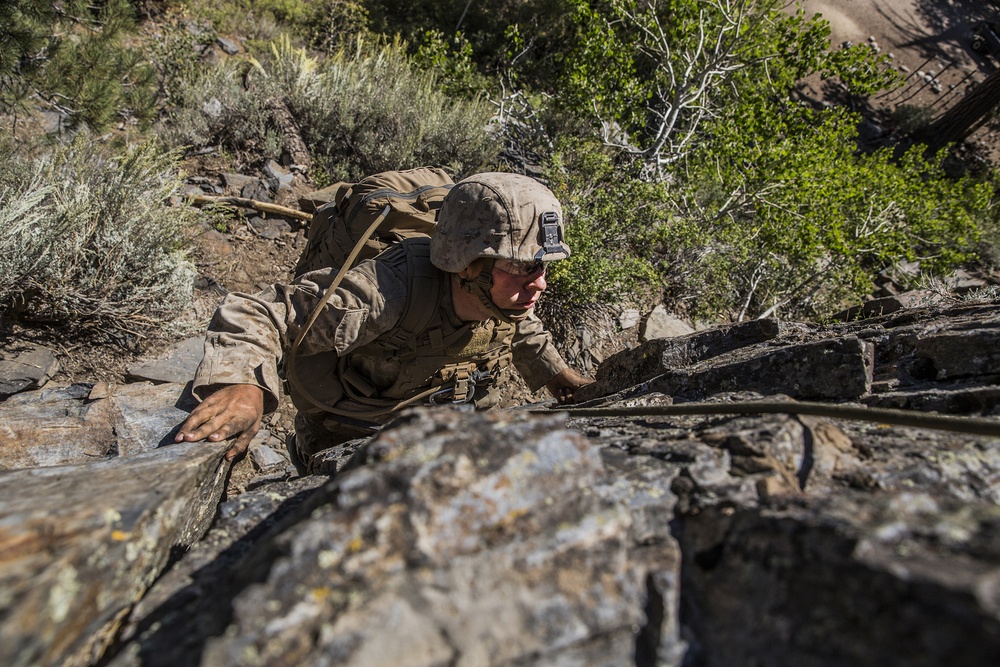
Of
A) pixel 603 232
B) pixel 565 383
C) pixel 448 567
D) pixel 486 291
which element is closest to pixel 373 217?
pixel 486 291

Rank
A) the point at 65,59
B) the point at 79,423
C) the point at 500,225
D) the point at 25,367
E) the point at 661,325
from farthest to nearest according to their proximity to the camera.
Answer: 1. the point at 661,325
2. the point at 65,59
3. the point at 25,367
4. the point at 79,423
5. the point at 500,225

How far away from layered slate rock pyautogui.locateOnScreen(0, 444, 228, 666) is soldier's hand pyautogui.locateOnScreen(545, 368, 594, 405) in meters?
2.22

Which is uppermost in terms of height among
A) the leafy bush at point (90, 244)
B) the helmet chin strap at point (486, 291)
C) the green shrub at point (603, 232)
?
the helmet chin strap at point (486, 291)

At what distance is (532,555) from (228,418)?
1.36 m

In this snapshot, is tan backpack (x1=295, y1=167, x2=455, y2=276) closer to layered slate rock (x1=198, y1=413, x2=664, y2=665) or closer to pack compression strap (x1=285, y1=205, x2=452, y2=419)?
pack compression strap (x1=285, y1=205, x2=452, y2=419)

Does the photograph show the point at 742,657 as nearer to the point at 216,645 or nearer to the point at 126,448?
the point at 216,645

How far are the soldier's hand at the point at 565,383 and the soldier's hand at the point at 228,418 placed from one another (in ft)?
5.70

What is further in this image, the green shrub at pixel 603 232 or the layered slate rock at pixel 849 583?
the green shrub at pixel 603 232

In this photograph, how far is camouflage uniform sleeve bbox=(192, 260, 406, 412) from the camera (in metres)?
2.08

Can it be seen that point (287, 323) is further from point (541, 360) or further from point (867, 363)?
point (867, 363)

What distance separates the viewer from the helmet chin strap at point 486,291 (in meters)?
2.63

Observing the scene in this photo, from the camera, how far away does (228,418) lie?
6.21ft

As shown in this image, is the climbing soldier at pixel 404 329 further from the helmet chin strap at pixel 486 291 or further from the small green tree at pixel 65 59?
the small green tree at pixel 65 59

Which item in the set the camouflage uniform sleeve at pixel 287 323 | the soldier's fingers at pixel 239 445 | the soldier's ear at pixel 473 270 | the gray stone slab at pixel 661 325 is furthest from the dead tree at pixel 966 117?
the soldier's fingers at pixel 239 445
